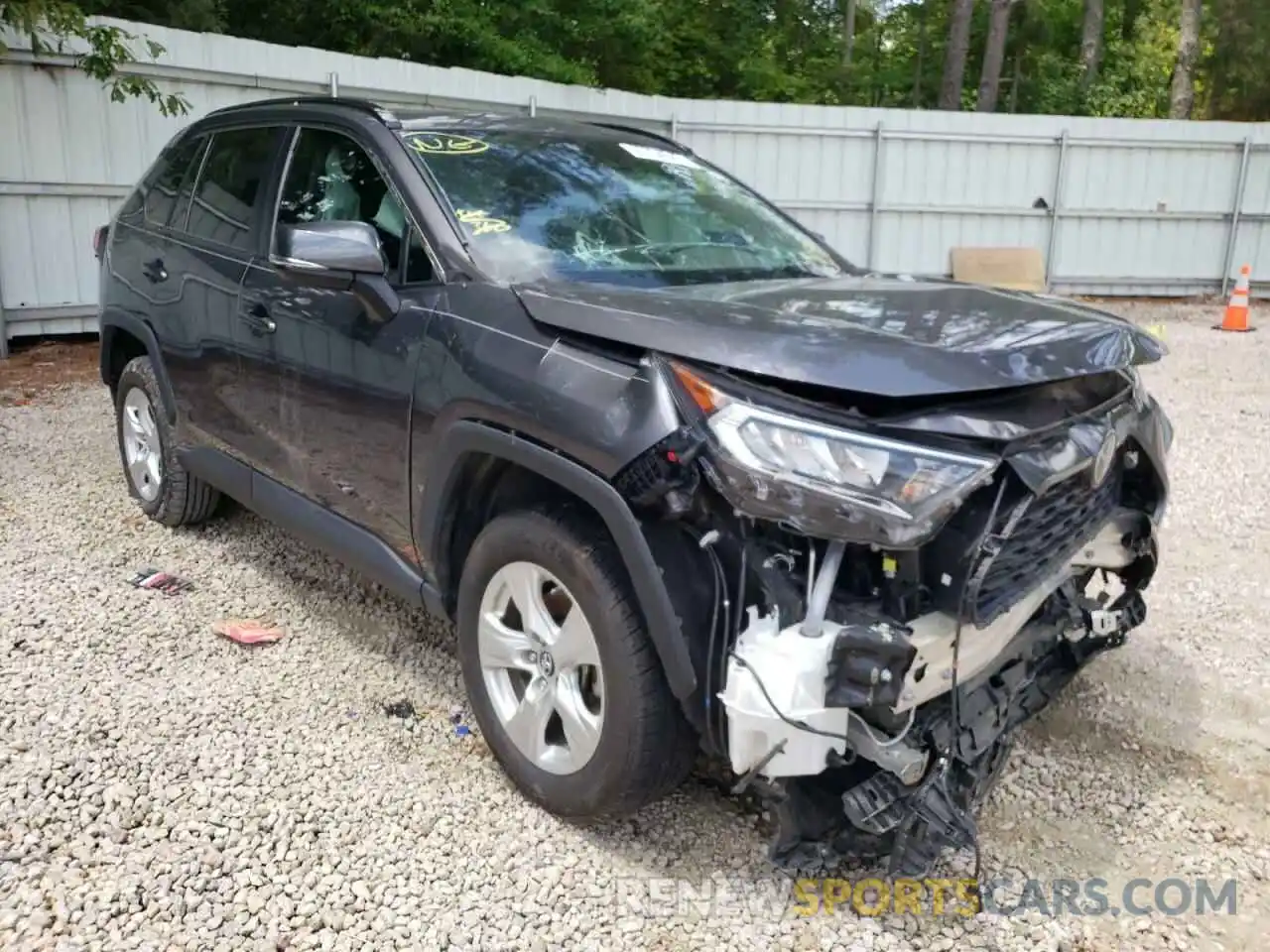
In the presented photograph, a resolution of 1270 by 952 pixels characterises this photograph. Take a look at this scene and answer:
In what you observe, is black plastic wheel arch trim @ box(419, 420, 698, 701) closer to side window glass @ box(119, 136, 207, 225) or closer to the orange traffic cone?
side window glass @ box(119, 136, 207, 225)

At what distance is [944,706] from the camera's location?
2.51 meters

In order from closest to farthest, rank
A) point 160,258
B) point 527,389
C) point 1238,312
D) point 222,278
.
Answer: point 527,389 < point 222,278 < point 160,258 < point 1238,312

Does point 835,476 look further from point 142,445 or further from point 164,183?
point 142,445

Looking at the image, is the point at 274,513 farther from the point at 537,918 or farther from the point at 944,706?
the point at 944,706

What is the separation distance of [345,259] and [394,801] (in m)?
1.56

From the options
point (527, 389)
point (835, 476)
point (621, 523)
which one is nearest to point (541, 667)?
point (621, 523)

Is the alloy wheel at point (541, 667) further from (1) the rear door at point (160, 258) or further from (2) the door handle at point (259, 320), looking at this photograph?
(1) the rear door at point (160, 258)

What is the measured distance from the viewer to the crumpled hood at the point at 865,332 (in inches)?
90.6

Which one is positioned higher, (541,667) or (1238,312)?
(541,667)

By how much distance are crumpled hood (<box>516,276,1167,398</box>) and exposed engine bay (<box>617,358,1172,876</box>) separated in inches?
2.8

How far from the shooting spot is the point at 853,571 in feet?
7.64

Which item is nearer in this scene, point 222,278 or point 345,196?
point 345,196

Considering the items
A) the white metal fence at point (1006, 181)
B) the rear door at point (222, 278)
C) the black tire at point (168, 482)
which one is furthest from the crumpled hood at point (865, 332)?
the white metal fence at point (1006, 181)

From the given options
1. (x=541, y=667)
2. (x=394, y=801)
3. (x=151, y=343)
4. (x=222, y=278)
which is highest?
(x=222, y=278)
